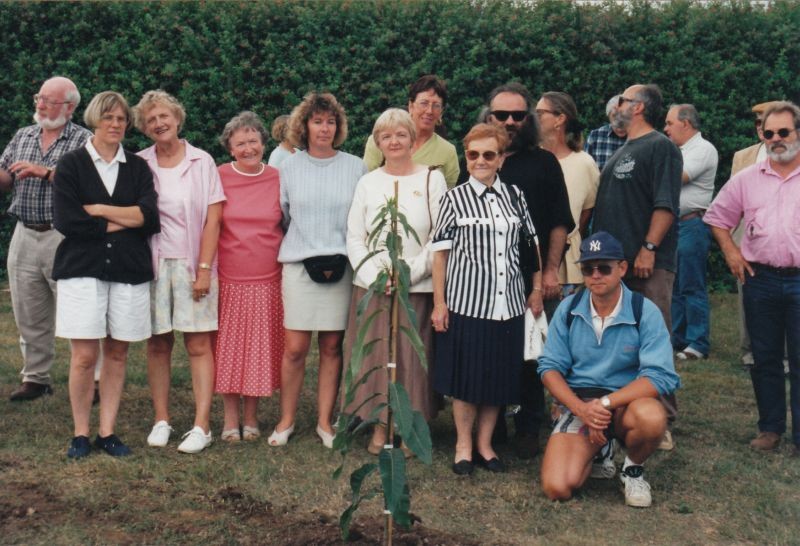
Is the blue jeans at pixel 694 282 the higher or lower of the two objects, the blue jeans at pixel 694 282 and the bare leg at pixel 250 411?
the higher

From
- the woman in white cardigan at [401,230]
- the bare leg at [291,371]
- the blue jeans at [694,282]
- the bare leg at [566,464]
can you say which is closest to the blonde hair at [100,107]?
the woman in white cardigan at [401,230]

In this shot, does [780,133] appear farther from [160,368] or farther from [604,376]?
[160,368]

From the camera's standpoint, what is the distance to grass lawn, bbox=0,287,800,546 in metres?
4.50

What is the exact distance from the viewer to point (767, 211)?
18.8ft

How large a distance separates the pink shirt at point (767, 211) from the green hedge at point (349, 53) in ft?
15.9

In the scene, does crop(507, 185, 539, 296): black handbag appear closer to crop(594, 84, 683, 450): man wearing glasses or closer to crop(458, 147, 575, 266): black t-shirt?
crop(458, 147, 575, 266): black t-shirt

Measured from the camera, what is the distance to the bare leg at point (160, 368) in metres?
5.83

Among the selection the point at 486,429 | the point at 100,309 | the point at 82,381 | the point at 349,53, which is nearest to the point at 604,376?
the point at 486,429

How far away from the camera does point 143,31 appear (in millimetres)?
10523

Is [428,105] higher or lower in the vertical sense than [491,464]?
higher

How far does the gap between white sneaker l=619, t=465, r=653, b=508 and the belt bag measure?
198 centimetres

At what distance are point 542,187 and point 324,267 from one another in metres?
1.36

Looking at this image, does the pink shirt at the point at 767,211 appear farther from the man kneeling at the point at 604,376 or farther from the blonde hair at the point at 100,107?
the blonde hair at the point at 100,107

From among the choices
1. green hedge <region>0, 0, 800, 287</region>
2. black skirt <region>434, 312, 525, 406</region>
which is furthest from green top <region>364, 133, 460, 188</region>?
green hedge <region>0, 0, 800, 287</region>
